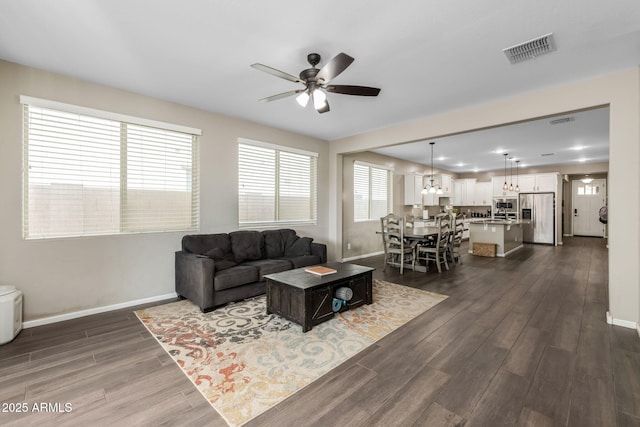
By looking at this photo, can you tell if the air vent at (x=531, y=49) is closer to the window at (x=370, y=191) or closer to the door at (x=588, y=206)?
the window at (x=370, y=191)

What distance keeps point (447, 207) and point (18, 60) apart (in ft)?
36.2

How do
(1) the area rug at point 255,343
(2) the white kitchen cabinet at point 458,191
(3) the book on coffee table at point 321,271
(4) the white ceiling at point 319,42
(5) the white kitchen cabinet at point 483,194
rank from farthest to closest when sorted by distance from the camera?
(2) the white kitchen cabinet at point 458,191 → (5) the white kitchen cabinet at point 483,194 → (3) the book on coffee table at point 321,271 → (4) the white ceiling at point 319,42 → (1) the area rug at point 255,343

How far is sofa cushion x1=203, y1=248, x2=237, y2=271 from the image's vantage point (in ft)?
12.0

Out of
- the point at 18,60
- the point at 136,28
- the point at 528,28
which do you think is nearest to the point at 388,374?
the point at 528,28

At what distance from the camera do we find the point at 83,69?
3123 millimetres

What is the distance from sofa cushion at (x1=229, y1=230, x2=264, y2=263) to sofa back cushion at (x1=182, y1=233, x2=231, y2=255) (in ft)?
0.32

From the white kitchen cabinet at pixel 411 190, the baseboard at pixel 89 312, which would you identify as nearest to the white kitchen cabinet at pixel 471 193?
the white kitchen cabinet at pixel 411 190

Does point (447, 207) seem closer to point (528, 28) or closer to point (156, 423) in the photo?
point (528, 28)

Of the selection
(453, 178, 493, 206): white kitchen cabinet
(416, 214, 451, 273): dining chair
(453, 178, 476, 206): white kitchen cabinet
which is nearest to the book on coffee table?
(416, 214, 451, 273): dining chair

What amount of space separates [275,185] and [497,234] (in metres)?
5.84

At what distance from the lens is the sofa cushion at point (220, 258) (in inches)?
144

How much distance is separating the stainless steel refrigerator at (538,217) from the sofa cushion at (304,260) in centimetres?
805

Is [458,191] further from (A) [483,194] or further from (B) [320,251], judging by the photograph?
(B) [320,251]

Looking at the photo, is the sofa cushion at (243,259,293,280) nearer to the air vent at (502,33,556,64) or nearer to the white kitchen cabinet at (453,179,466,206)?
the air vent at (502,33,556,64)
